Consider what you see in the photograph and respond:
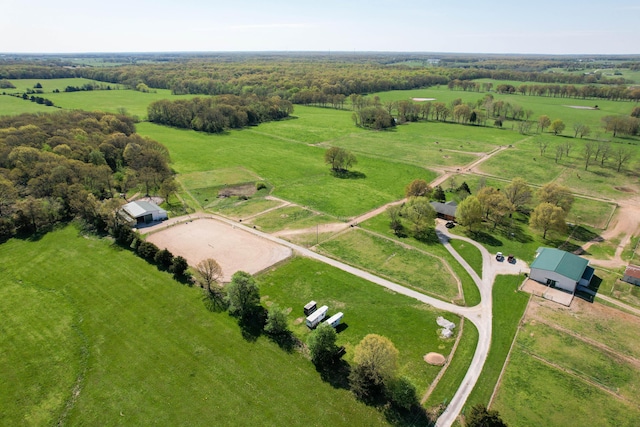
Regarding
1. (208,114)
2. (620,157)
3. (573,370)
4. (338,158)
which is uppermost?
(208,114)

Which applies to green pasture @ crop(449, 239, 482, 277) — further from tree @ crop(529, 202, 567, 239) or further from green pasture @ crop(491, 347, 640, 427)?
green pasture @ crop(491, 347, 640, 427)

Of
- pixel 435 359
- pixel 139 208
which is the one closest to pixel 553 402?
pixel 435 359

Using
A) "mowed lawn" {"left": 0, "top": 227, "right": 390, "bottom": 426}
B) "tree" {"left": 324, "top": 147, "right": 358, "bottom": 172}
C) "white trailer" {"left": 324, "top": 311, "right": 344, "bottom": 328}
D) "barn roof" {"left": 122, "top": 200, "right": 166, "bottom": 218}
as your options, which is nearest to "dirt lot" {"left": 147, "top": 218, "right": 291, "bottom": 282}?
"barn roof" {"left": 122, "top": 200, "right": 166, "bottom": 218}

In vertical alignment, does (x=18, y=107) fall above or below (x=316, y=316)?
above

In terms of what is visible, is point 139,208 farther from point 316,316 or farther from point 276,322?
point 316,316

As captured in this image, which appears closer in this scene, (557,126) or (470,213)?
(470,213)

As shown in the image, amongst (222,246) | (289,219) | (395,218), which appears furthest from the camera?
(289,219)
